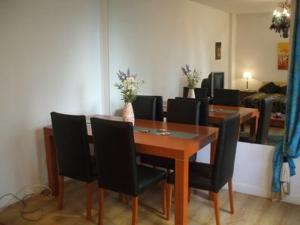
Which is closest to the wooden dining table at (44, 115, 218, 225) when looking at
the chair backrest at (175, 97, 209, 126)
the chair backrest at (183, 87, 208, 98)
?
the chair backrest at (175, 97, 209, 126)

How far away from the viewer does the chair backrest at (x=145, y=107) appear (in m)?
3.58

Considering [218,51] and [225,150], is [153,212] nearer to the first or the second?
[225,150]

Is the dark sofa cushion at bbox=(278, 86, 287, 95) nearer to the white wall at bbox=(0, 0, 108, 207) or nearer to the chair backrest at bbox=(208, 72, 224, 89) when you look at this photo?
the chair backrest at bbox=(208, 72, 224, 89)

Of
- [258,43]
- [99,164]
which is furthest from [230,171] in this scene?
[258,43]

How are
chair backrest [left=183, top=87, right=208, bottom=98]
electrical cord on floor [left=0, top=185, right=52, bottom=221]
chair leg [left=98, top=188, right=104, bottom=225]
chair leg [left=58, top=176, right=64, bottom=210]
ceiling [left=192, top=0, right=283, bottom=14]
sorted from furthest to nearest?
chair backrest [left=183, top=87, right=208, bottom=98], ceiling [left=192, top=0, right=283, bottom=14], chair leg [left=58, top=176, right=64, bottom=210], electrical cord on floor [left=0, top=185, right=52, bottom=221], chair leg [left=98, top=188, right=104, bottom=225]

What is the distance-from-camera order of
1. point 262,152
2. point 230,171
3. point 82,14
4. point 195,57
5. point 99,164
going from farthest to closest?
point 195,57 < point 82,14 < point 262,152 < point 230,171 < point 99,164

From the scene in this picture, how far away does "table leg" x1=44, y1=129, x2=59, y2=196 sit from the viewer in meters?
3.15

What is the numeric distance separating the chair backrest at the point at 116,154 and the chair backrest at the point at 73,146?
0.20 meters

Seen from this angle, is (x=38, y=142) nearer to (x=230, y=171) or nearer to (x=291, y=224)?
(x=230, y=171)

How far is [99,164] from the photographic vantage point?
2.50 meters

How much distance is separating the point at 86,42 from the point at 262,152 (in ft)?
7.53

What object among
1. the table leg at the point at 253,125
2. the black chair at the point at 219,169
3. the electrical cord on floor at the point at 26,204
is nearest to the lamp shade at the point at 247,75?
the table leg at the point at 253,125

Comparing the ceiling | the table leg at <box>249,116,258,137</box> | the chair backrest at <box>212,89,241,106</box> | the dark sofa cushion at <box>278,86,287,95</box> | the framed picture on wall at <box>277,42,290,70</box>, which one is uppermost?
the ceiling

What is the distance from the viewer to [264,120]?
314 centimetres
